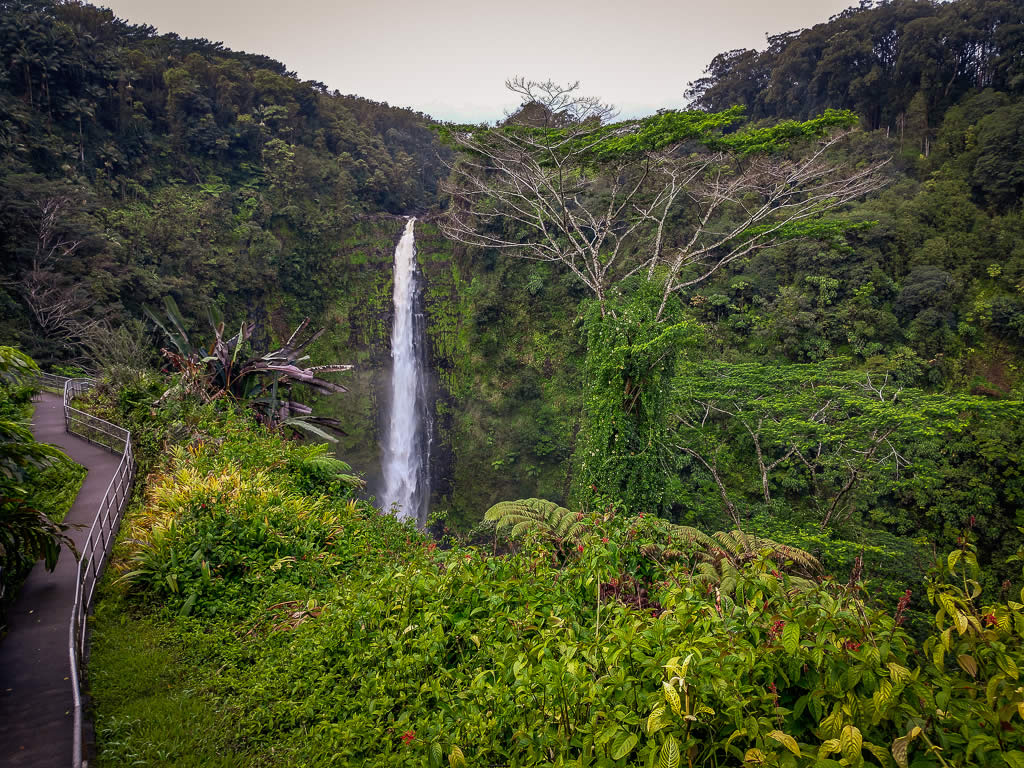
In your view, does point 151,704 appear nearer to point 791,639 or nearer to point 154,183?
point 791,639

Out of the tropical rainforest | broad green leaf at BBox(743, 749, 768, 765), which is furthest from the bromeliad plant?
broad green leaf at BBox(743, 749, 768, 765)

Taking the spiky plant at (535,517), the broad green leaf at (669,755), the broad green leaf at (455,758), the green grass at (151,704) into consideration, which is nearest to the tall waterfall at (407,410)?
the spiky plant at (535,517)

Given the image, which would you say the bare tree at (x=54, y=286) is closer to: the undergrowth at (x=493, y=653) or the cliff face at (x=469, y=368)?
the cliff face at (x=469, y=368)

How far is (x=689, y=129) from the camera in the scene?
1048 centimetres

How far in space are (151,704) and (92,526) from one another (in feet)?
7.49

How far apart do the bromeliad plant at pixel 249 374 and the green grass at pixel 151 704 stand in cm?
549

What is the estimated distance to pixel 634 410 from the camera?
397 inches

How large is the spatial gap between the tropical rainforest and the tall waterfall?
666 mm

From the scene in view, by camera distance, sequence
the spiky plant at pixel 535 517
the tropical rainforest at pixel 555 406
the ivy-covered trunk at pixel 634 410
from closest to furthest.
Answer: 1. the tropical rainforest at pixel 555 406
2. the spiky plant at pixel 535 517
3. the ivy-covered trunk at pixel 634 410

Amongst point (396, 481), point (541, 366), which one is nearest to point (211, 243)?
point (396, 481)

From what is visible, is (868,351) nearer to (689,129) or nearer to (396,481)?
(689,129)

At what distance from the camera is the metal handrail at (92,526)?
3530 mm

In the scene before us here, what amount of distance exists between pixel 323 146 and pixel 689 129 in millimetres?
22969

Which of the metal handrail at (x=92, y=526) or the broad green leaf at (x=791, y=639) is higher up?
the broad green leaf at (x=791, y=639)
